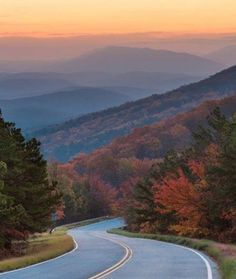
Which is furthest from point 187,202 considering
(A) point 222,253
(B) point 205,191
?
(A) point 222,253

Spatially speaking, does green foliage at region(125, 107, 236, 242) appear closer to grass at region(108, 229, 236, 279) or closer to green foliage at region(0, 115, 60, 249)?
grass at region(108, 229, 236, 279)

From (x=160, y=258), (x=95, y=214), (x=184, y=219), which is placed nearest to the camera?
(x=160, y=258)

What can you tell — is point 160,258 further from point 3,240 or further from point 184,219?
point 184,219

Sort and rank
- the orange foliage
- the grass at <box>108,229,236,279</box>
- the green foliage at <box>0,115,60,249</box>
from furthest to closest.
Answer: the orange foliage → the green foliage at <box>0,115,60,249</box> → the grass at <box>108,229,236,279</box>

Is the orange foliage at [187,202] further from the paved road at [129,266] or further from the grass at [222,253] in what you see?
the paved road at [129,266]

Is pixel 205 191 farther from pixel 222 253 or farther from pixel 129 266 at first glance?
pixel 129 266

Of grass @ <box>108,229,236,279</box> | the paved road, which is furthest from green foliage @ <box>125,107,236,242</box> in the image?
the paved road

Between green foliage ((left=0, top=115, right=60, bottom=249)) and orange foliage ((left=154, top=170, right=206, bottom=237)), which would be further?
orange foliage ((left=154, top=170, right=206, bottom=237))

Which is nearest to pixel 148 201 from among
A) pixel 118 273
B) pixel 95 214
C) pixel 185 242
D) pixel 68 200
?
pixel 185 242

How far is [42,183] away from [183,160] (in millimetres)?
28705

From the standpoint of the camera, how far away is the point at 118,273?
26562 millimetres

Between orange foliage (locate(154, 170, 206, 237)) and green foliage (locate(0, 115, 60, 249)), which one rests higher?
green foliage (locate(0, 115, 60, 249))

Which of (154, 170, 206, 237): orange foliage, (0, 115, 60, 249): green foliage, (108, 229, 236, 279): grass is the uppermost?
(0, 115, 60, 249): green foliage

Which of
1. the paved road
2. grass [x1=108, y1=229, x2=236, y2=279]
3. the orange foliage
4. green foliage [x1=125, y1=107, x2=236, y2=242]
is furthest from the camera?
the orange foliage
